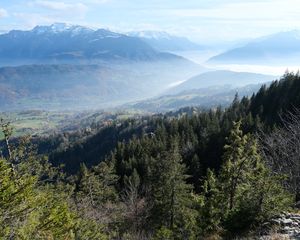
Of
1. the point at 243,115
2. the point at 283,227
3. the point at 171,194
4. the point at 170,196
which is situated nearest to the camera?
the point at 283,227

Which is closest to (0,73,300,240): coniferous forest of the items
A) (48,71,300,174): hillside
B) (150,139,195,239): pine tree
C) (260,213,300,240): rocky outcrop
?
(150,139,195,239): pine tree

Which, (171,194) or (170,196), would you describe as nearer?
(171,194)

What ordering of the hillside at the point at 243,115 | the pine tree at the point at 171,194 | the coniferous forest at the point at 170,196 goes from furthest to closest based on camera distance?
1. the hillside at the point at 243,115
2. the pine tree at the point at 171,194
3. the coniferous forest at the point at 170,196

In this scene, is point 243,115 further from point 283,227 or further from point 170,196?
point 283,227

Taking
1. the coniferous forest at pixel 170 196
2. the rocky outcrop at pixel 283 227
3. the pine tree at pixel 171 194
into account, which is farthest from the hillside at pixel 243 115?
the rocky outcrop at pixel 283 227

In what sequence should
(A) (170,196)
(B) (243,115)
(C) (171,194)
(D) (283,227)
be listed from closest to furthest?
(D) (283,227)
(C) (171,194)
(A) (170,196)
(B) (243,115)

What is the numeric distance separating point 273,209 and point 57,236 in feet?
31.4

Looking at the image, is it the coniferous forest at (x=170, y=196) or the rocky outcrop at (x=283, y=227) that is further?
the coniferous forest at (x=170, y=196)

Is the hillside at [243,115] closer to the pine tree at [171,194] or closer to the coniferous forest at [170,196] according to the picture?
the coniferous forest at [170,196]

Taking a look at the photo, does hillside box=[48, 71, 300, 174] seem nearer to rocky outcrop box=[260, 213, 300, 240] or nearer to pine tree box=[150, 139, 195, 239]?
pine tree box=[150, 139, 195, 239]

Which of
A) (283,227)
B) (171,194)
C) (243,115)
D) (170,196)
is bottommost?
(243,115)

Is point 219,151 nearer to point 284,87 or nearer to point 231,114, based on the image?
point 231,114

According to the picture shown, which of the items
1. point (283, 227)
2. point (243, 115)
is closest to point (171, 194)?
point (283, 227)

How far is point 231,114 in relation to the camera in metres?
112
